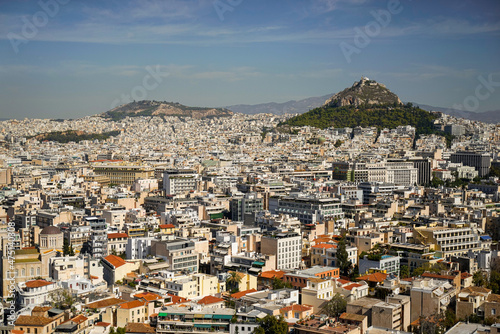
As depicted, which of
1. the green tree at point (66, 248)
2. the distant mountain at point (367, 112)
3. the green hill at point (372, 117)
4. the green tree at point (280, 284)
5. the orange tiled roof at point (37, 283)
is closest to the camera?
the orange tiled roof at point (37, 283)

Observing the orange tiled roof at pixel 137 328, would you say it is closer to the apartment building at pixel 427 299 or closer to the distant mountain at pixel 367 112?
the apartment building at pixel 427 299

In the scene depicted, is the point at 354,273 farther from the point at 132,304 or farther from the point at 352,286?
the point at 132,304

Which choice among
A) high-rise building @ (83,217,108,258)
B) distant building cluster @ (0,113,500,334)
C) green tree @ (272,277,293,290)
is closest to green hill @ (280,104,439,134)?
distant building cluster @ (0,113,500,334)

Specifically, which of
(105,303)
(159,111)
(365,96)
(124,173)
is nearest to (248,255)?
(105,303)

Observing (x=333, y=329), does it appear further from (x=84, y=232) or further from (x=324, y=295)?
(x=84, y=232)

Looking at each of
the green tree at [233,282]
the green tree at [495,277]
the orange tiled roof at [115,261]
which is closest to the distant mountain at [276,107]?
the green tree at [495,277]

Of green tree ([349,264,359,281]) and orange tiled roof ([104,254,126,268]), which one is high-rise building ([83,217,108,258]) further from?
green tree ([349,264,359,281])

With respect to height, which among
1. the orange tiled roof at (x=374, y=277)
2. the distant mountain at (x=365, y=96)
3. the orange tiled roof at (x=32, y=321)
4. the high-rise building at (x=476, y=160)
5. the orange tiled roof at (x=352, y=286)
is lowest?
the orange tiled roof at (x=32, y=321)
